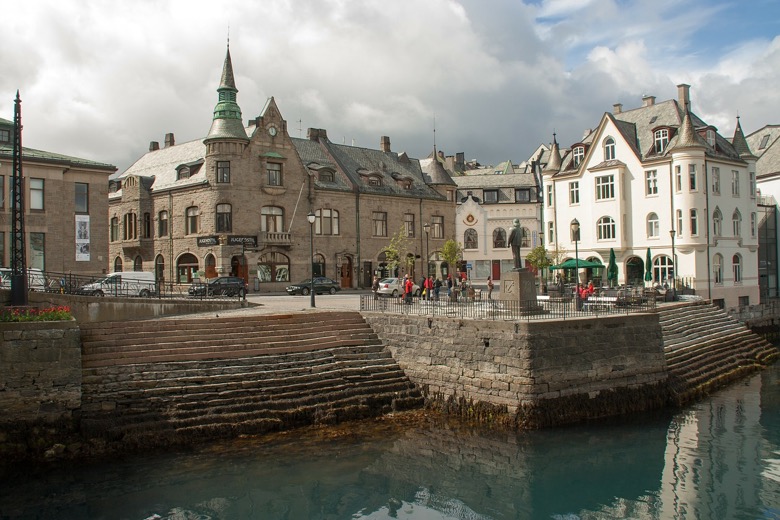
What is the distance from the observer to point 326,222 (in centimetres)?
4975

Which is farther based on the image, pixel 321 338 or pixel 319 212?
pixel 319 212

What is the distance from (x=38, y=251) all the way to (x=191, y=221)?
52.1 feet

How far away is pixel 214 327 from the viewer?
72.6ft

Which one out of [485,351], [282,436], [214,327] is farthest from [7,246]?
[485,351]

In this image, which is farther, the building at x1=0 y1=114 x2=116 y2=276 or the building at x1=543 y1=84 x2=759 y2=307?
the building at x1=543 y1=84 x2=759 y2=307

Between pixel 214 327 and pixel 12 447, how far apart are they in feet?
23.6

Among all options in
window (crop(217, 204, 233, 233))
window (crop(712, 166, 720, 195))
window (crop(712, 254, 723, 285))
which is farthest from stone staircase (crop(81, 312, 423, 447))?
window (crop(712, 166, 720, 195))

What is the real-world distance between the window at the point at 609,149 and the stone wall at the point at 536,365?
82.4 feet

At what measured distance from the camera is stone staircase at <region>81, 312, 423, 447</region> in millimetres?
17703

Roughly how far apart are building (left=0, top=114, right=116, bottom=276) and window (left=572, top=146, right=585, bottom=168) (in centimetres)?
3163

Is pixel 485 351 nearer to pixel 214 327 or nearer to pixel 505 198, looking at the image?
pixel 214 327

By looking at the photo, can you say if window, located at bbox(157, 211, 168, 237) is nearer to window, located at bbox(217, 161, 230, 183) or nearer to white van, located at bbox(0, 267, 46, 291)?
window, located at bbox(217, 161, 230, 183)

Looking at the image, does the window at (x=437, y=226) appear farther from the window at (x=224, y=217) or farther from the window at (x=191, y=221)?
the window at (x=191, y=221)

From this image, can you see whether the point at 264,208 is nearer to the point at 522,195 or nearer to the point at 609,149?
the point at 609,149
